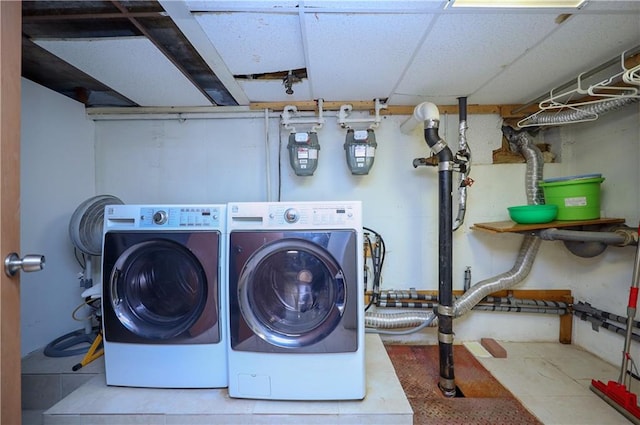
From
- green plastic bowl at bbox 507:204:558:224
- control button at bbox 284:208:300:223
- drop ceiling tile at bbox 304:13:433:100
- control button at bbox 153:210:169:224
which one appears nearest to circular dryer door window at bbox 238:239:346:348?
control button at bbox 284:208:300:223

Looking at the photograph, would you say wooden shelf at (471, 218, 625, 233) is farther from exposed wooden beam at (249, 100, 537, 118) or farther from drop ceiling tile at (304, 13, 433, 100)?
drop ceiling tile at (304, 13, 433, 100)

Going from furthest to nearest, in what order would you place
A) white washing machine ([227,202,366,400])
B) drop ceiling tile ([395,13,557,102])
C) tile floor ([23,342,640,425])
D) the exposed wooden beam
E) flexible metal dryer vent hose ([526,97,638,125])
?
the exposed wooden beam, flexible metal dryer vent hose ([526,97,638,125]), tile floor ([23,342,640,425]), white washing machine ([227,202,366,400]), drop ceiling tile ([395,13,557,102])

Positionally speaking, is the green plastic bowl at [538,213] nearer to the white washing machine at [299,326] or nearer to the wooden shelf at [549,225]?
the wooden shelf at [549,225]

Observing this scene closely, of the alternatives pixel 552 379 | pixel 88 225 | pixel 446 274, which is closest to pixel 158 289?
pixel 88 225

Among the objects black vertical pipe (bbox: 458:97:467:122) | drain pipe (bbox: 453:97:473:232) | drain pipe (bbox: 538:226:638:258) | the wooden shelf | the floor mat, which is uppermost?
black vertical pipe (bbox: 458:97:467:122)

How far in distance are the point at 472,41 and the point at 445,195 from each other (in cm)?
84

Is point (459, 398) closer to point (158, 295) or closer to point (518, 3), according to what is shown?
point (158, 295)

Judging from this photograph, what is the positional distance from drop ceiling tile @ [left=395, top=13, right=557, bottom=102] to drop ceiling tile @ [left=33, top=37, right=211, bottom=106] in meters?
1.52

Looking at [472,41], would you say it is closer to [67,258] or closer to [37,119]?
[37,119]

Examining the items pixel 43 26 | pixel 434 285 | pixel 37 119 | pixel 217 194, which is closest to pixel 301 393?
pixel 434 285

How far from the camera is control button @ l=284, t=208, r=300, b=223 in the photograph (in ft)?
4.32

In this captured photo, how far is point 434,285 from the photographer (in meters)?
2.19

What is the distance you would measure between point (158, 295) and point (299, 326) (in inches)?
33.6

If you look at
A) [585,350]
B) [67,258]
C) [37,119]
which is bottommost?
[585,350]
